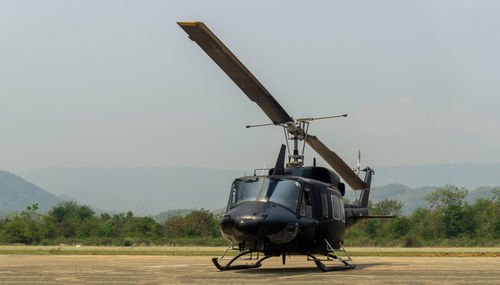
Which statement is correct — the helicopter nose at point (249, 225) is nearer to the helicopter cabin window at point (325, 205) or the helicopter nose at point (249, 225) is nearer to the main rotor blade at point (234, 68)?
the helicopter cabin window at point (325, 205)

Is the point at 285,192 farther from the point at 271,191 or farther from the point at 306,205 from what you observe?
the point at 306,205

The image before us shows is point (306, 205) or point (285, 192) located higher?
point (285, 192)

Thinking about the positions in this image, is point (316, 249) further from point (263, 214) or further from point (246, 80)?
point (246, 80)

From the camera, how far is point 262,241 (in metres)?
13.2

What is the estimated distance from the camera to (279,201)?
13.8 meters

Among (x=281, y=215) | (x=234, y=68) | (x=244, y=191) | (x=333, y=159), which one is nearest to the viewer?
(x=234, y=68)

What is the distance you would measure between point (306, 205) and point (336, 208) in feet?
6.86

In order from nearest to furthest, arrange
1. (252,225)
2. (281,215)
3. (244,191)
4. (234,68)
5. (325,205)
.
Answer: (252,225), (234,68), (281,215), (244,191), (325,205)

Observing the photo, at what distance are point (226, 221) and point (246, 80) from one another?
345 centimetres

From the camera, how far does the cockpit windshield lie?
545 inches

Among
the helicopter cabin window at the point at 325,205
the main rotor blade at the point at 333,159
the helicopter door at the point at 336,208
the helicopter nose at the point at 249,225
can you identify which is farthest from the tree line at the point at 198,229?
the helicopter nose at the point at 249,225

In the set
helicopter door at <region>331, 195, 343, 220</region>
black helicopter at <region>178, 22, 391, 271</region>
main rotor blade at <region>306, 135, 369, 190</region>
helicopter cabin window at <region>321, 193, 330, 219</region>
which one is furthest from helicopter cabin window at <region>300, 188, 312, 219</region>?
main rotor blade at <region>306, 135, 369, 190</region>

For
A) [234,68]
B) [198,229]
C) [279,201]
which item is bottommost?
[198,229]

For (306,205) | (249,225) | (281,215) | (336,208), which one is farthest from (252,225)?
(336,208)
